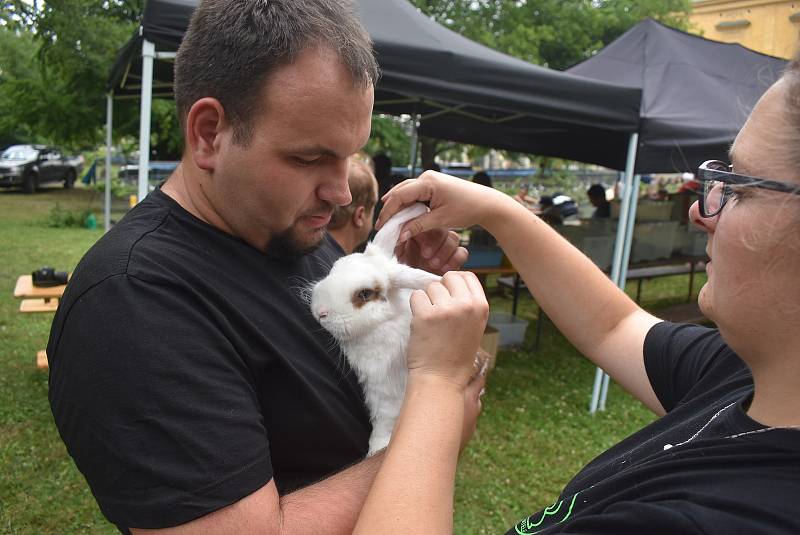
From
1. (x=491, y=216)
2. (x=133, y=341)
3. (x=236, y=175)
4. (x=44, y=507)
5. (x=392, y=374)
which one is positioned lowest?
(x=44, y=507)

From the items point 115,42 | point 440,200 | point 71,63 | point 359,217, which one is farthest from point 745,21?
point 440,200

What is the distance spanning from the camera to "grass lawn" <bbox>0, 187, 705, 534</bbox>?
3.57 metres

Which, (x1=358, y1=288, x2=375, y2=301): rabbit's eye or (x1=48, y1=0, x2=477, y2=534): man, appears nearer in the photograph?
(x1=48, y1=0, x2=477, y2=534): man

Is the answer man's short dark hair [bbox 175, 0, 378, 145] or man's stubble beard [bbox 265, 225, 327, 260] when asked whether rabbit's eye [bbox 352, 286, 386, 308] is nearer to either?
man's stubble beard [bbox 265, 225, 327, 260]

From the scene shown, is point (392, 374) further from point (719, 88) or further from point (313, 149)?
point (719, 88)

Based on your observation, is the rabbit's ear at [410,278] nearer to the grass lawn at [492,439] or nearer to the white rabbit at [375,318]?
the white rabbit at [375,318]

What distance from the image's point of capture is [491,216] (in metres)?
1.73

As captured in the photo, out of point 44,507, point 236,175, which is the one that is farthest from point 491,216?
point 44,507

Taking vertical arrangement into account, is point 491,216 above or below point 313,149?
below

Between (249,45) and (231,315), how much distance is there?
0.53m

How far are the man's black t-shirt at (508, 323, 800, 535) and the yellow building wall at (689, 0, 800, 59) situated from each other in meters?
26.9

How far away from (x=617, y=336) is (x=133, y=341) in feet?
4.22

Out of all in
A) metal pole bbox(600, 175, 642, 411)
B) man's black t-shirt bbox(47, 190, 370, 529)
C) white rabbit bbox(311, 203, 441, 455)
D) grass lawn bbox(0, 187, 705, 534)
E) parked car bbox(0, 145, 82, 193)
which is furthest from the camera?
parked car bbox(0, 145, 82, 193)

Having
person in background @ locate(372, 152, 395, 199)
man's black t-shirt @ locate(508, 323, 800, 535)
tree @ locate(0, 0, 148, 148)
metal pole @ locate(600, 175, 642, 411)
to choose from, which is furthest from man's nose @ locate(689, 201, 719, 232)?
tree @ locate(0, 0, 148, 148)
